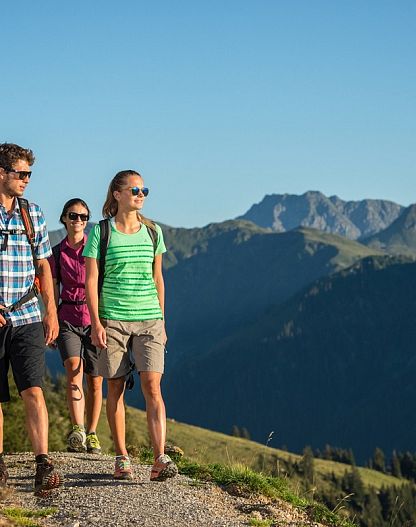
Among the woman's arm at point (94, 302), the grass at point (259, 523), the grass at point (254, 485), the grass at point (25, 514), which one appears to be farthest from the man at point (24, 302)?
the grass at point (254, 485)

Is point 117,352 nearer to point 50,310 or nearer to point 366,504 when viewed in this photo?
point 50,310

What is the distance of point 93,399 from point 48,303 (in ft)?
12.8

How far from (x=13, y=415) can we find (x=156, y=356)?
48.3 metres

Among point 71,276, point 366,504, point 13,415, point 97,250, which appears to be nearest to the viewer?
point 97,250

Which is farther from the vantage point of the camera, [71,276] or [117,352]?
[71,276]

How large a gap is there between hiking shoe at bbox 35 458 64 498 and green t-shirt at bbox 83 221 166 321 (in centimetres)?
188

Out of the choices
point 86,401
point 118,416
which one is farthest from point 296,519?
point 86,401

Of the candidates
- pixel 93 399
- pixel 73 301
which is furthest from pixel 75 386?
pixel 73 301

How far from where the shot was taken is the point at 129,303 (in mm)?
10617

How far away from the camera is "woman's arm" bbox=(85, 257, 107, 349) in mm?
10367

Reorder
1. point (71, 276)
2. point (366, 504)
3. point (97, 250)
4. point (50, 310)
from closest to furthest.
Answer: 1. point (50, 310)
2. point (97, 250)
3. point (71, 276)
4. point (366, 504)

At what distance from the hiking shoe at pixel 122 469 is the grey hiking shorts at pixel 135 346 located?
3.57ft

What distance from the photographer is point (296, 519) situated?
1055cm

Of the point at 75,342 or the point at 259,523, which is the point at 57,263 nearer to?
the point at 75,342
